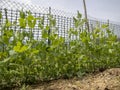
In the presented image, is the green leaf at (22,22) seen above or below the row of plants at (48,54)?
above

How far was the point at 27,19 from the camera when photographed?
2.78 m

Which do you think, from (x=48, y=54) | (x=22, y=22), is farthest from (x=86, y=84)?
(x=22, y=22)

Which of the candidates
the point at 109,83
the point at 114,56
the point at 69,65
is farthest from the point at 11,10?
the point at 109,83

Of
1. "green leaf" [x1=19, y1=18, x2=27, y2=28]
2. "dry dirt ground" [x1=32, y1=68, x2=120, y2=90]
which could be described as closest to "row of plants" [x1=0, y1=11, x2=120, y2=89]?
"green leaf" [x1=19, y1=18, x2=27, y2=28]

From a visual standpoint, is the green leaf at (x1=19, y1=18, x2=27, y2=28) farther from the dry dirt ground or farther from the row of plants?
the dry dirt ground

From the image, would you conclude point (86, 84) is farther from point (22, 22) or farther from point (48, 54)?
point (22, 22)

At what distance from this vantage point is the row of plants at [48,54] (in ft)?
8.94

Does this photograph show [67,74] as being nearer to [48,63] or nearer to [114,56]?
[48,63]

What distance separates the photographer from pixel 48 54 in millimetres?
3168

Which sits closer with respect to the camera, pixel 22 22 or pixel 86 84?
pixel 22 22

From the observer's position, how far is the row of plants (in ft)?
8.94

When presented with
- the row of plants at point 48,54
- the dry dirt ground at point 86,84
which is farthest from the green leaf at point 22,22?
the dry dirt ground at point 86,84

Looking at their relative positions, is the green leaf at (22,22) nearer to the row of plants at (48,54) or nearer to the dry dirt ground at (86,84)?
the row of plants at (48,54)

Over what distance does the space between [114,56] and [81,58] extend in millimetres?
1140
